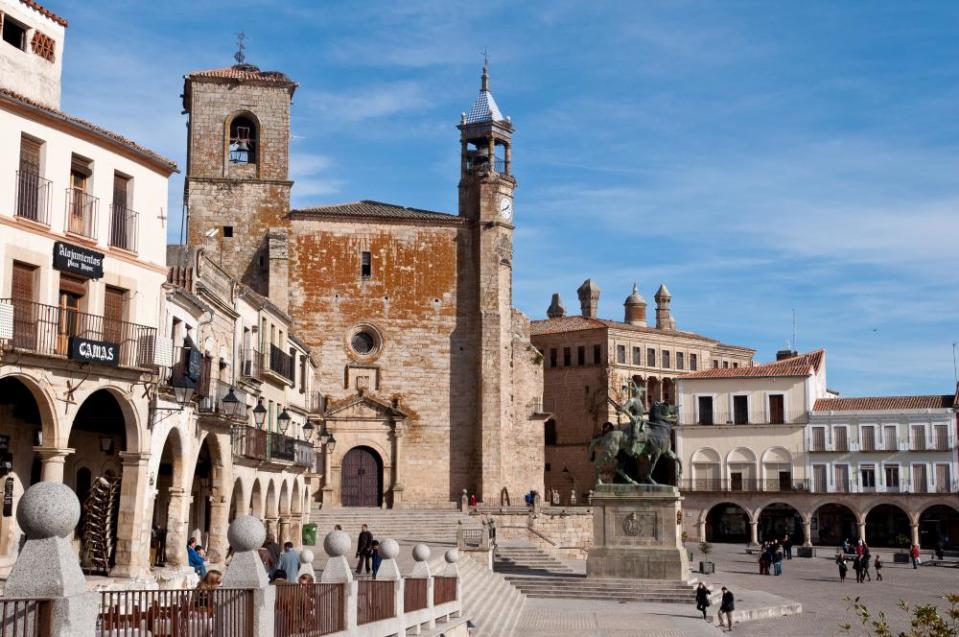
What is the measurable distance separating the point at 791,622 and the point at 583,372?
162 feet

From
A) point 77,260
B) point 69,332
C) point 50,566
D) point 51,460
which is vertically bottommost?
A: point 50,566

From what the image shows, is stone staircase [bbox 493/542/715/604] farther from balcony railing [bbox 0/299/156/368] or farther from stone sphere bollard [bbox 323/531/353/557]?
stone sphere bollard [bbox 323/531/353/557]

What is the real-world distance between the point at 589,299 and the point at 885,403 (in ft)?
91.8

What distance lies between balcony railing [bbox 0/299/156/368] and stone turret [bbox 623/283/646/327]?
6711 centimetres

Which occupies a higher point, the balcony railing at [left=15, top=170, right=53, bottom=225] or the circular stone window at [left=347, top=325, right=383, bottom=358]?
the circular stone window at [left=347, top=325, right=383, bottom=358]

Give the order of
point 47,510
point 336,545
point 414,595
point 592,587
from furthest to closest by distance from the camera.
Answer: point 592,587, point 414,595, point 336,545, point 47,510

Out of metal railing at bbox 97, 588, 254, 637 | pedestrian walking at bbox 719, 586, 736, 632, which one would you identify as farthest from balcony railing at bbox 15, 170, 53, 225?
pedestrian walking at bbox 719, 586, 736, 632

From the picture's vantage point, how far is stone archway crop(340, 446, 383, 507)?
54000mm

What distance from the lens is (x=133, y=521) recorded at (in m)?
20.7

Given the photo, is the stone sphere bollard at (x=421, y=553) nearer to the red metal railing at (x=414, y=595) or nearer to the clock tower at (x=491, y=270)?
the red metal railing at (x=414, y=595)

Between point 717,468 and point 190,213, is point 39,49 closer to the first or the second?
point 190,213

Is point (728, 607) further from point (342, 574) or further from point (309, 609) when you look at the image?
point (309, 609)

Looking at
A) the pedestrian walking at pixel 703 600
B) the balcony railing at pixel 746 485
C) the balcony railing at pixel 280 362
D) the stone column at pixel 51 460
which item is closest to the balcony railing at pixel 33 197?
the stone column at pixel 51 460

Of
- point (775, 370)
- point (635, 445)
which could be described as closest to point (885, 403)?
point (775, 370)
